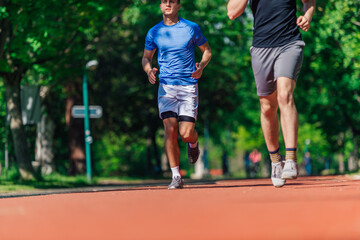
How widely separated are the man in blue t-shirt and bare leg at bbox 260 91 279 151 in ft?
3.29

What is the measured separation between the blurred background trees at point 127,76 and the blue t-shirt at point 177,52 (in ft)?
22.6

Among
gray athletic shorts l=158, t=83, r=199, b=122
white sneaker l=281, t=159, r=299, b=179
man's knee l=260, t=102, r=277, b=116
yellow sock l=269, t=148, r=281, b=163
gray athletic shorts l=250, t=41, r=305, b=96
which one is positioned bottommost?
white sneaker l=281, t=159, r=299, b=179

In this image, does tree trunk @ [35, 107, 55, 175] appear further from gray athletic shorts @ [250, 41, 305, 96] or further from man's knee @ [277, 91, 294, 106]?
man's knee @ [277, 91, 294, 106]

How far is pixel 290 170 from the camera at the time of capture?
23.7 ft

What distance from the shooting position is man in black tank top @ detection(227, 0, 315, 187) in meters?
7.44

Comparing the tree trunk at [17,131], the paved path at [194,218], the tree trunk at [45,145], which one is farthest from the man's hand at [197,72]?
the tree trunk at [45,145]

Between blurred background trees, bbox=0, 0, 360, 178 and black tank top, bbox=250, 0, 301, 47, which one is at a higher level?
blurred background trees, bbox=0, 0, 360, 178

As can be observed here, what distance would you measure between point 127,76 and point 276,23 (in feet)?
91.2

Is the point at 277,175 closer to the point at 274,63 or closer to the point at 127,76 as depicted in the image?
the point at 274,63

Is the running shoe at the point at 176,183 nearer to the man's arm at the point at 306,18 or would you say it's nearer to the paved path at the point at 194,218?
the paved path at the point at 194,218

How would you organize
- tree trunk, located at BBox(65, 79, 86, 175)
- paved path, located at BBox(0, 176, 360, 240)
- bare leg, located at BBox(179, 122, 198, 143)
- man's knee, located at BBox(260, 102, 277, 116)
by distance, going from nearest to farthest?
paved path, located at BBox(0, 176, 360, 240)
man's knee, located at BBox(260, 102, 277, 116)
bare leg, located at BBox(179, 122, 198, 143)
tree trunk, located at BBox(65, 79, 86, 175)

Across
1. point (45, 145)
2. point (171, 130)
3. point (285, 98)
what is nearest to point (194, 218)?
point (285, 98)

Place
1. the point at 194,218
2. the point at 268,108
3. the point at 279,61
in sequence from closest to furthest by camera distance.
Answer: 1. the point at 194,218
2. the point at 279,61
3. the point at 268,108

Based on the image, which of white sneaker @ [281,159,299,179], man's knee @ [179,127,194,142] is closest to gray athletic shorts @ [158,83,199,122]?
man's knee @ [179,127,194,142]
